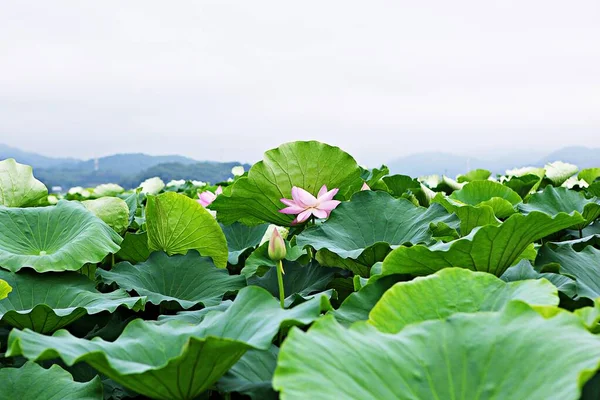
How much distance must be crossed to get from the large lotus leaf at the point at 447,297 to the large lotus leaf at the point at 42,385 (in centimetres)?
44

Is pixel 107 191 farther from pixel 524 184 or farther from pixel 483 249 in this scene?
pixel 483 249

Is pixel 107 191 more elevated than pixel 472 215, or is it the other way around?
pixel 472 215

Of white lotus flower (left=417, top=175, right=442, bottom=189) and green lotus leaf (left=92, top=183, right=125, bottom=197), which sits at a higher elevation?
white lotus flower (left=417, top=175, right=442, bottom=189)

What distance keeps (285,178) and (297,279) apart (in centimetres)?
32

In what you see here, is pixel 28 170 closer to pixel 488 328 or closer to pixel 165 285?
pixel 165 285

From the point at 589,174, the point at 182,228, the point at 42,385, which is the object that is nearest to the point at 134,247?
the point at 182,228

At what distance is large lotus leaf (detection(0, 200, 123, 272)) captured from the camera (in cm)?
113

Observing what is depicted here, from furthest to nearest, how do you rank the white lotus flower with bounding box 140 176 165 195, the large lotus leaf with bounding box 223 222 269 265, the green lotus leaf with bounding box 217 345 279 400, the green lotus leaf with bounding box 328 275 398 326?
the white lotus flower with bounding box 140 176 165 195 < the large lotus leaf with bounding box 223 222 269 265 < the green lotus leaf with bounding box 328 275 398 326 < the green lotus leaf with bounding box 217 345 279 400

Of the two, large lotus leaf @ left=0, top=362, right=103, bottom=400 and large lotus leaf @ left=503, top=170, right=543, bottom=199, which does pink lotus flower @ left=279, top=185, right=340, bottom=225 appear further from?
large lotus leaf @ left=503, top=170, right=543, bottom=199

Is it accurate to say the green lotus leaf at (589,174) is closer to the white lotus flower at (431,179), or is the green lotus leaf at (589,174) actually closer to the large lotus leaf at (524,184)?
the large lotus leaf at (524,184)

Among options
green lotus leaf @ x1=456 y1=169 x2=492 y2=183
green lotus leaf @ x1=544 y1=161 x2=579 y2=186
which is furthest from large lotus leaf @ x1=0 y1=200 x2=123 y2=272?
green lotus leaf @ x1=456 y1=169 x2=492 y2=183

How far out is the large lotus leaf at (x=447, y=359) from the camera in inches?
21.0

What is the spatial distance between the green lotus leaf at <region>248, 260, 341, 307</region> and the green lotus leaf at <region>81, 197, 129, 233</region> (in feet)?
1.80

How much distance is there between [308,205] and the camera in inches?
51.4
